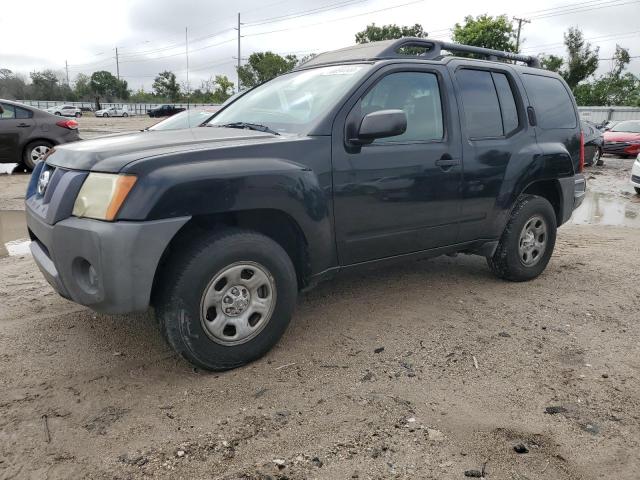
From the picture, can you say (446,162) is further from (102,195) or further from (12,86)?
(12,86)

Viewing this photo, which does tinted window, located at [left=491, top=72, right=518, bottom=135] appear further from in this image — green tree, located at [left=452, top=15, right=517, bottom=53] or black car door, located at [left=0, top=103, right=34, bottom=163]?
green tree, located at [left=452, top=15, right=517, bottom=53]

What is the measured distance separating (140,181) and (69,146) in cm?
88

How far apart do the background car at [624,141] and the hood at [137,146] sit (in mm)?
18200

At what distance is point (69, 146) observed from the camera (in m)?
3.22

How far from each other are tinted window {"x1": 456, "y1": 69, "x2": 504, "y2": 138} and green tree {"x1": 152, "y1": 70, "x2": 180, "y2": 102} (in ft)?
278

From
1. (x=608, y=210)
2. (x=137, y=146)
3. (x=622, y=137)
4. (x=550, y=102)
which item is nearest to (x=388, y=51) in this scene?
(x=550, y=102)

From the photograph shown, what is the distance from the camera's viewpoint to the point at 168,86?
8394cm

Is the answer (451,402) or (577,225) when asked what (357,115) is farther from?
(577,225)

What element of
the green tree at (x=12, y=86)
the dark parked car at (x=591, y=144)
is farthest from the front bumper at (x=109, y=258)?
the green tree at (x=12, y=86)

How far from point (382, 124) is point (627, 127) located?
1960 cm

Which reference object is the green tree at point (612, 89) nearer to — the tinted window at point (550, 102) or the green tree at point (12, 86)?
the tinted window at point (550, 102)

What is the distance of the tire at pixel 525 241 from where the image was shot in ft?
15.1

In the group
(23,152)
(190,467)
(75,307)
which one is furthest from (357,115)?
(23,152)

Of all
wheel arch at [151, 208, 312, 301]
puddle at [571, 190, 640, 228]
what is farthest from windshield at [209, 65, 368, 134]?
puddle at [571, 190, 640, 228]
